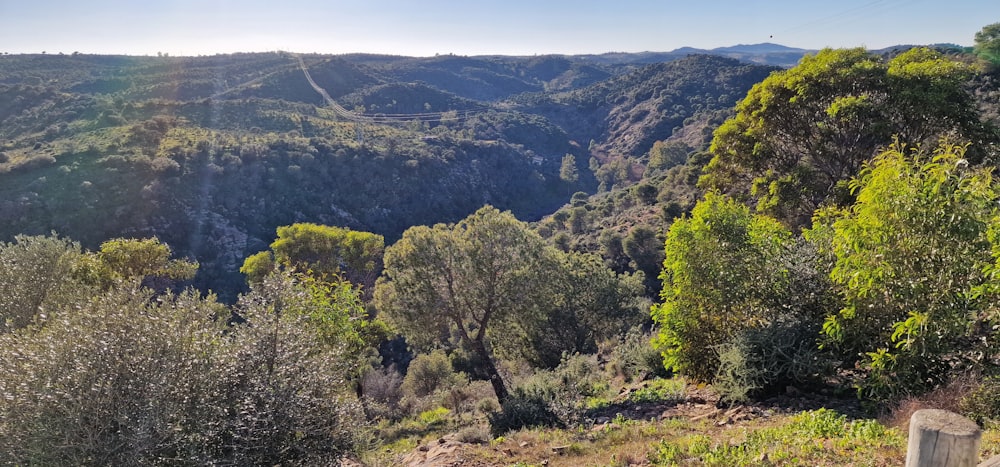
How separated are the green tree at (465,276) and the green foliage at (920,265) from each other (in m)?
7.81

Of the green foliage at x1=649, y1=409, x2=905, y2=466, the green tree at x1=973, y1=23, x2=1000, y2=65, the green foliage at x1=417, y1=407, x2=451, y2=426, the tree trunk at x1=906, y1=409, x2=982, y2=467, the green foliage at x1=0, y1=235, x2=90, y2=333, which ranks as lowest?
the green foliage at x1=417, y1=407, x2=451, y2=426

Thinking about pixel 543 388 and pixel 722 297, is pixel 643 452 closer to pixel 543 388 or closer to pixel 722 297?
pixel 722 297

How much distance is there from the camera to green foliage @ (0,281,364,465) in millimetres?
5629

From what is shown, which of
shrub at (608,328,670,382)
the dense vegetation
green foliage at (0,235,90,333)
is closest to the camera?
the dense vegetation

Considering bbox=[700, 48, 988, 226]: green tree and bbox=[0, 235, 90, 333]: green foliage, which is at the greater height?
bbox=[700, 48, 988, 226]: green tree

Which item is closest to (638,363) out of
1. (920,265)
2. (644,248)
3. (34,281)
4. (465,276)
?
(465,276)

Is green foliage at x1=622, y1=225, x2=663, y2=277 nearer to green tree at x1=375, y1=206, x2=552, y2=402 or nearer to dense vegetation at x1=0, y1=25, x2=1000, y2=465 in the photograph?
dense vegetation at x1=0, y1=25, x2=1000, y2=465

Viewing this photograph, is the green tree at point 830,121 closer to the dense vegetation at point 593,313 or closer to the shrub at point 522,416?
the dense vegetation at point 593,313

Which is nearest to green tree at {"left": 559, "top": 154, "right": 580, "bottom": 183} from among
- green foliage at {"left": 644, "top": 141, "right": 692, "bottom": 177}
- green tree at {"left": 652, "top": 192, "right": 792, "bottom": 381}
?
green foliage at {"left": 644, "top": 141, "right": 692, "bottom": 177}

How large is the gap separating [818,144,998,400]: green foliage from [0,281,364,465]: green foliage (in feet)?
22.7

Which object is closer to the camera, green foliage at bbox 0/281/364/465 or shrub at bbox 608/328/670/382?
green foliage at bbox 0/281/364/465

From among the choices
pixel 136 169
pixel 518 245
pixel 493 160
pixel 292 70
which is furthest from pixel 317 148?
pixel 292 70

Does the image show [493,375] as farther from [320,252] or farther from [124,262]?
[124,262]

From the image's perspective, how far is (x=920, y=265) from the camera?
5691 millimetres
